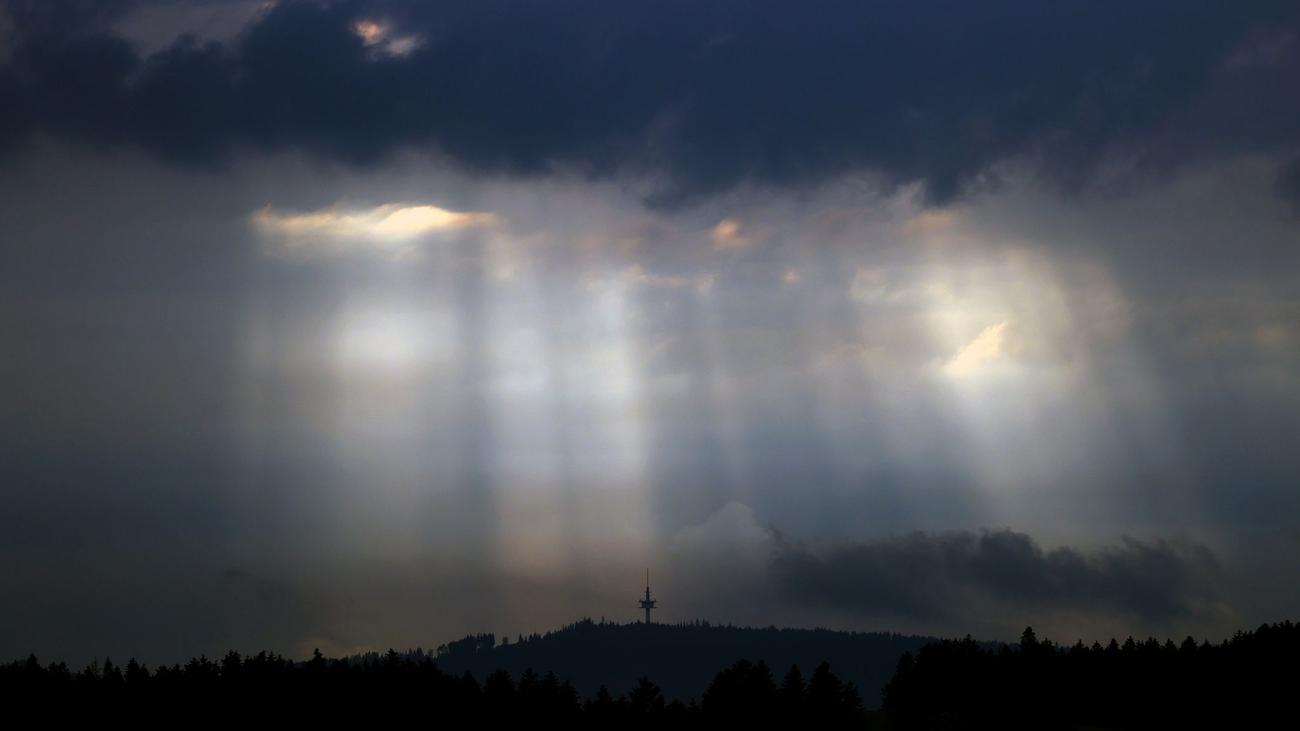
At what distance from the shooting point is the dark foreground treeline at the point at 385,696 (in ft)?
581

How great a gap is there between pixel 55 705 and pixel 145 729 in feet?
39.1

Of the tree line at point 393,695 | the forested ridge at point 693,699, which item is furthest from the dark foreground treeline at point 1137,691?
the tree line at point 393,695

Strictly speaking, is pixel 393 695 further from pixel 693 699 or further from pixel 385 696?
pixel 693 699

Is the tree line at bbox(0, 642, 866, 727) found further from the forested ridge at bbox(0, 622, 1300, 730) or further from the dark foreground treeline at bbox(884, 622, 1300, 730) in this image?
the dark foreground treeline at bbox(884, 622, 1300, 730)

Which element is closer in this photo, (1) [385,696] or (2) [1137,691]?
(1) [385,696]

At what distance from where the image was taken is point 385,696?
181750mm

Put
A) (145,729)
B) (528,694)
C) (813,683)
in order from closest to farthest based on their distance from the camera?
(145,729), (528,694), (813,683)

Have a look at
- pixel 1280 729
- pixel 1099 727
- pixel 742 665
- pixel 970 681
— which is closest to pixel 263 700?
pixel 742 665

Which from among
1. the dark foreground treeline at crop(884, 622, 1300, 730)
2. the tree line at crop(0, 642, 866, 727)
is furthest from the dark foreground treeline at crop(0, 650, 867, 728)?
the dark foreground treeline at crop(884, 622, 1300, 730)

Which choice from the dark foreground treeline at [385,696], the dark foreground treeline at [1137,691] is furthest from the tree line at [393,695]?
the dark foreground treeline at [1137,691]

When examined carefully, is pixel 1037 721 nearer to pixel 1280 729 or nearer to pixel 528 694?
pixel 1280 729

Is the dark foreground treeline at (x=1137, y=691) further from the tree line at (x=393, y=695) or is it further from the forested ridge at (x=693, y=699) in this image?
the tree line at (x=393, y=695)

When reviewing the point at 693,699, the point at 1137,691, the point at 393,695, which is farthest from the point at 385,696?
the point at 1137,691

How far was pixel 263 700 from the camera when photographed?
595 ft
